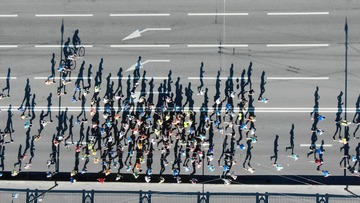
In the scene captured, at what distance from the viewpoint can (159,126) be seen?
79.7 ft

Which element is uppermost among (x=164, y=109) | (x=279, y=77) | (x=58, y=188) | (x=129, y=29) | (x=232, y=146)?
(x=129, y=29)

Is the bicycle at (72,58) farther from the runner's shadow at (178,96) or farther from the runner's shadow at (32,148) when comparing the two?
the runner's shadow at (178,96)

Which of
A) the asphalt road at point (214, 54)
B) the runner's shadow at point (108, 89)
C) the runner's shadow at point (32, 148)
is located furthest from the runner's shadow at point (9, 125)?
the runner's shadow at point (108, 89)

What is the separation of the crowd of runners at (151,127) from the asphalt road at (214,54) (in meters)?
0.35

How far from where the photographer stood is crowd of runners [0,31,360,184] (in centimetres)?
2392

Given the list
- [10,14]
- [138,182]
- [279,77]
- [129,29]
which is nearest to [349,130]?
[279,77]

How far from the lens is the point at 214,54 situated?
24.0 m

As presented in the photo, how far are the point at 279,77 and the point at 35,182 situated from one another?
17967mm

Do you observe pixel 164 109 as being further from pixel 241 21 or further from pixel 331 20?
pixel 331 20

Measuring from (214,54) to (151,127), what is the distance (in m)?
6.43

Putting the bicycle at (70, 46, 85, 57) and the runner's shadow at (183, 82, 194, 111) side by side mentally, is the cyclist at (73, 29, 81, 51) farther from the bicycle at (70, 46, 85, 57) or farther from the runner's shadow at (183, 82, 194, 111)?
the runner's shadow at (183, 82, 194, 111)

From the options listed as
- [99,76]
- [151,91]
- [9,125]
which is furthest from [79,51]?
[9,125]

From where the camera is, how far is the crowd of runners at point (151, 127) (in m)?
23.9

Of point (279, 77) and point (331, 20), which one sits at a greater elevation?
point (331, 20)
